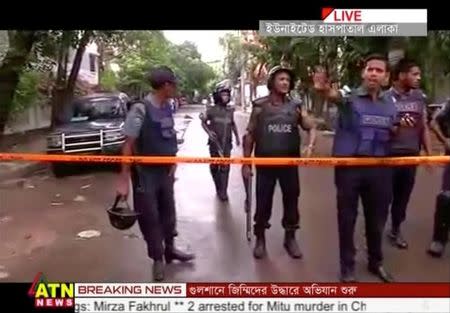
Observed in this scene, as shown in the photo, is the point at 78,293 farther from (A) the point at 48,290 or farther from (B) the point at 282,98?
(B) the point at 282,98

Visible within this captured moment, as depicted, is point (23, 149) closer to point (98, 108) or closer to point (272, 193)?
point (98, 108)

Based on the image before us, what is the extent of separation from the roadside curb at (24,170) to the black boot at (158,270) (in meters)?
0.68

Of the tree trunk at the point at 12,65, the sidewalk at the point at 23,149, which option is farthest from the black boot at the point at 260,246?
the tree trunk at the point at 12,65

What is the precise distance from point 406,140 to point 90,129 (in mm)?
1443

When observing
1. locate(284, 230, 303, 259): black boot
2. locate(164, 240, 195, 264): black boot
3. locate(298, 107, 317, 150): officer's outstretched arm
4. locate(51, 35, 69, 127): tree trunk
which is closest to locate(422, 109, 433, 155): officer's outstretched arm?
locate(298, 107, 317, 150): officer's outstretched arm

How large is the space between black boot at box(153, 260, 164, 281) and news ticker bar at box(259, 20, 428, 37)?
45.6 inches

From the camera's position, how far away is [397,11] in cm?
218

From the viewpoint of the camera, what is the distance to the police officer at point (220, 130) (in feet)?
8.13

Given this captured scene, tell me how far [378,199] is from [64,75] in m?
1.52

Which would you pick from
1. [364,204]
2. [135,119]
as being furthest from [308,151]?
[135,119]

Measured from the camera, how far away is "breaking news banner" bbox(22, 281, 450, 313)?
2.36m

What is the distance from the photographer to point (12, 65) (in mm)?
2434

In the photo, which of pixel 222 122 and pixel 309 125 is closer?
pixel 309 125

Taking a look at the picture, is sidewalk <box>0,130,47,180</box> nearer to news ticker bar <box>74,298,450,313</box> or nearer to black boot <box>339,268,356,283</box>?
news ticker bar <box>74,298,450,313</box>
